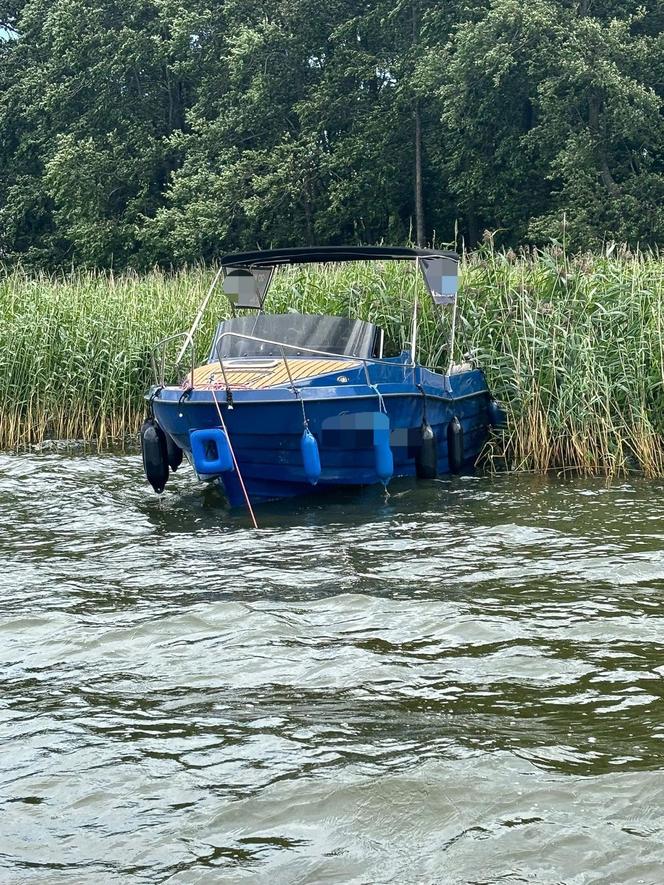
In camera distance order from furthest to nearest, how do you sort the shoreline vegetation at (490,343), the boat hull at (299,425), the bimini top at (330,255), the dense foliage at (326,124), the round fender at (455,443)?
the dense foliage at (326,124), the round fender at (455,443), the shoreline vegetation at (490,343), the bimini top at (330,255), the boat hull at (299,425)

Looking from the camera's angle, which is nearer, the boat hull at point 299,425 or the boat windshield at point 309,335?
the boat hull at point 299,425

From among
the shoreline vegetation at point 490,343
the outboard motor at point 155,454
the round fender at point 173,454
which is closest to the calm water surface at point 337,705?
the outboard motor at point 155,454

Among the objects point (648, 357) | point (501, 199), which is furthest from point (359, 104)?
point (648, 357)

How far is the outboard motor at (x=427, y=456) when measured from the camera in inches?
409

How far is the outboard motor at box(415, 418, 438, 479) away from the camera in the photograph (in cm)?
1039

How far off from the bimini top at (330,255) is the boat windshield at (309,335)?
648mm

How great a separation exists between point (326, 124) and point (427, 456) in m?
28.7

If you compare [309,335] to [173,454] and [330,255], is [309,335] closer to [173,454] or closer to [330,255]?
[330,255]

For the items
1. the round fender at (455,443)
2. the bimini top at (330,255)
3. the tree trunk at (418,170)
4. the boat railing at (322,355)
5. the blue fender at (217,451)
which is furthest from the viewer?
the tree trunk at (418,170)

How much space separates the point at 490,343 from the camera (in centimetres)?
1217

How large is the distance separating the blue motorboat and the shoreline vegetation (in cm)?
60

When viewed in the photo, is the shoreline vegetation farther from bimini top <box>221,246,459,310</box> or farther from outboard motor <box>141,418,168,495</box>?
outboard motor <box>141,418,168,495</box>

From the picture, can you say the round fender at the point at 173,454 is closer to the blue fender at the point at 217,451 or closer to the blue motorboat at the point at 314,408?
the blue motorboat at the point at 314,408

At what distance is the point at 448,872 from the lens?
11.5 ft
